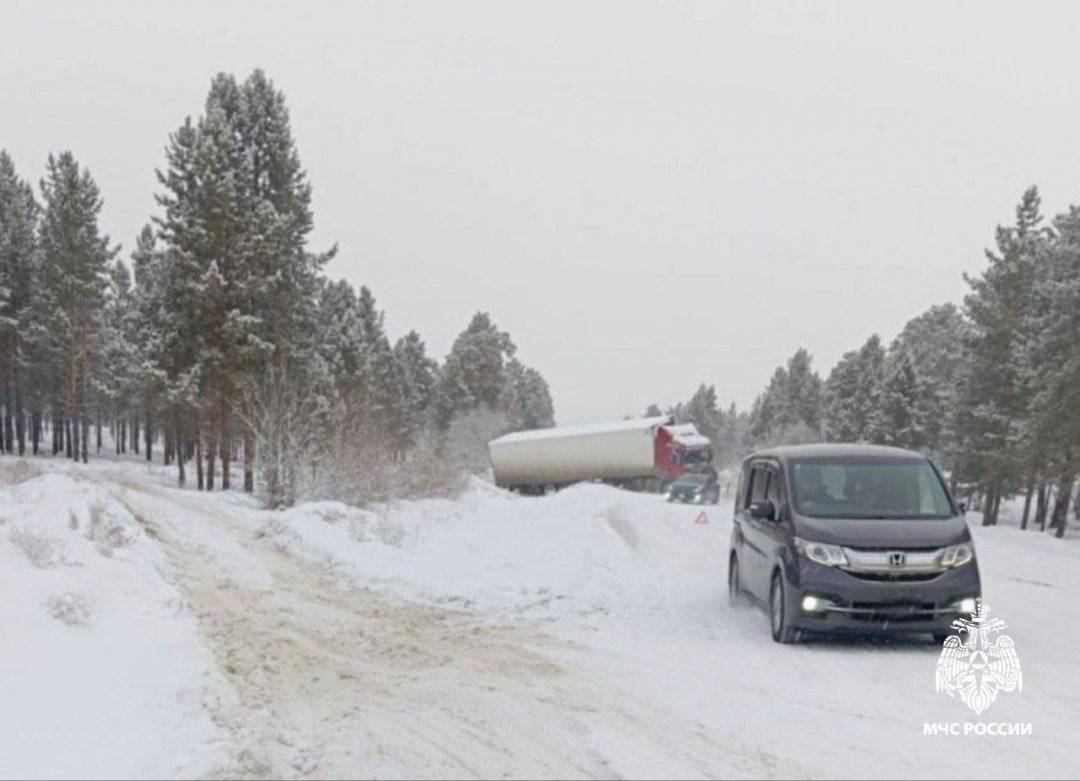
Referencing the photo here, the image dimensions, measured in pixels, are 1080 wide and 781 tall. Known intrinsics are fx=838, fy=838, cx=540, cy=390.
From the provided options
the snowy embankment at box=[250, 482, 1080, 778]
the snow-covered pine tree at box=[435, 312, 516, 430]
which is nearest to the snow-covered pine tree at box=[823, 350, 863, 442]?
the snow-covered pine tree at box=[435, 312, 516, 430]

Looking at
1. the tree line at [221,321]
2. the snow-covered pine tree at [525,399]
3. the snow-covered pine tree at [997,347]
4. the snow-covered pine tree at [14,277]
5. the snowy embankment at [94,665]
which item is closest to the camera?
the snowy embankment at [94,665]

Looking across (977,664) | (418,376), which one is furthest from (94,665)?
(418,376)

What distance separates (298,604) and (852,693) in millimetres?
7022

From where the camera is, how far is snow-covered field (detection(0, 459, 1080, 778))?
15.9 ft

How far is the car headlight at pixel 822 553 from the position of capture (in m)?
7.77

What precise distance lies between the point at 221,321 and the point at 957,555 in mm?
28412

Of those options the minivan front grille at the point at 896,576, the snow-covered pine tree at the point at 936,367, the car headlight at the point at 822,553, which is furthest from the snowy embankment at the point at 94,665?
the snow-covered pine tree at the point at 936,367

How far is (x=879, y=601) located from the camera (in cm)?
761

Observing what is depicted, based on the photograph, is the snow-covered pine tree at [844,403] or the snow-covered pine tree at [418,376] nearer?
the snow-covered pine tree at [844,403]

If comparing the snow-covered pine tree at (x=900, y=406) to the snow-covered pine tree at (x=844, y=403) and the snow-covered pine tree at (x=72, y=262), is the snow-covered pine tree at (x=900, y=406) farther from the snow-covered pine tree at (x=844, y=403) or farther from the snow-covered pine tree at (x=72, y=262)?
the snow-covered pine tree at (x=72, y=262)

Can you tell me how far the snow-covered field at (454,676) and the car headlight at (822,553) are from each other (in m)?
0.85

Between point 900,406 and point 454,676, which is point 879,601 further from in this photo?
point 900,406

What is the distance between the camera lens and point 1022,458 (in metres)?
33.5

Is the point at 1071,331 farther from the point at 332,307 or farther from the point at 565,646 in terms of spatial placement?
the point at 332,307
